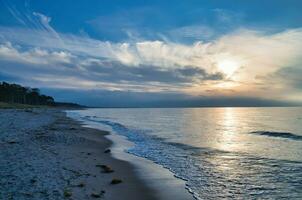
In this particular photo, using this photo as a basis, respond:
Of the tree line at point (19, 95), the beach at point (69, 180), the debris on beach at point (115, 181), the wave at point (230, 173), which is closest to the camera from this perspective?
the beach at point (69, 180)

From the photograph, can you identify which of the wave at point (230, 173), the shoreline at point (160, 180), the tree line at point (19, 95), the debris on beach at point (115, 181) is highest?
the tree line at point (19, 95)

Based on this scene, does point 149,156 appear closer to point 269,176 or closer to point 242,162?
point 242,162

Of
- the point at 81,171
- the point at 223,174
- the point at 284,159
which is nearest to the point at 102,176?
the point at 81,171

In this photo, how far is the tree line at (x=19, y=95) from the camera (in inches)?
5022

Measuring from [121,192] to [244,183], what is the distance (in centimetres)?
607

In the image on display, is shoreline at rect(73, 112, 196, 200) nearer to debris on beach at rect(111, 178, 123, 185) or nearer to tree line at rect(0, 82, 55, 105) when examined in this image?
debris on beach at rect(111, 178, 123, 185)

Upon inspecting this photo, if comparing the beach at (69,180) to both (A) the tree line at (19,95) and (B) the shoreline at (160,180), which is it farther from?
(A) the tree line at (19,95)

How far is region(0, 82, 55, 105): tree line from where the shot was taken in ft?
418

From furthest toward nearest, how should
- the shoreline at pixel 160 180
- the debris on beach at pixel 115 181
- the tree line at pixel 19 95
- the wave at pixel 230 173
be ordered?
the tree line at pixel 19 95
the debris on beach at pixel 115 181
the wave at pixel 230 173
the shoreline at pixel 160 180

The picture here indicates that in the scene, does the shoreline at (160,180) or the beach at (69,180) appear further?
the shoreline at (160,180)

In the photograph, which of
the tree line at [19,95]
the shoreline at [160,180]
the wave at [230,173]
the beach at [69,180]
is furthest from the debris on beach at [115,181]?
the tree line at [19,95]

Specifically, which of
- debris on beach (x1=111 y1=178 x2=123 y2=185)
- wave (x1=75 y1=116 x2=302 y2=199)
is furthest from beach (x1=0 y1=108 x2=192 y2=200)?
wave (x1=75 y1=116 x2=302 y2=199)

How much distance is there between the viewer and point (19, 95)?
14475 cm

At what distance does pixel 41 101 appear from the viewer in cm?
19150
